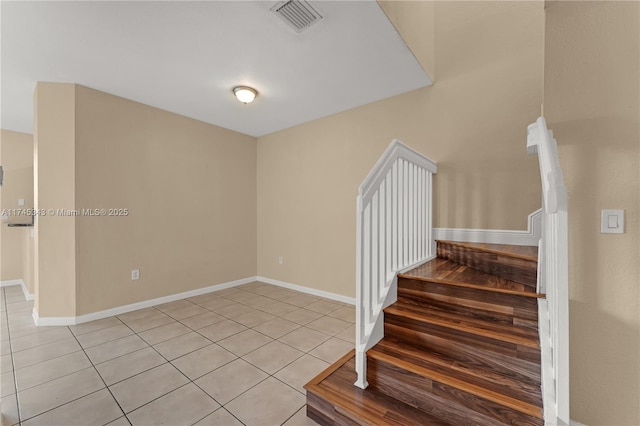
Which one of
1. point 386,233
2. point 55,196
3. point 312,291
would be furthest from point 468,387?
point 55,196

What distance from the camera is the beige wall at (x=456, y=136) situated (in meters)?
2.43

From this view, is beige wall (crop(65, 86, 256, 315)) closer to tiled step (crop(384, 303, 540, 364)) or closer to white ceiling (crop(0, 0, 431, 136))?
white ceiling (crop(0, 0, 431, 136))

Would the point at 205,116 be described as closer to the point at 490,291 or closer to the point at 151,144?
the point at 151,144

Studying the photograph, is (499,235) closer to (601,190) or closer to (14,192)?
(601,190)

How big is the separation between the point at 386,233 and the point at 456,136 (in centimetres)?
153

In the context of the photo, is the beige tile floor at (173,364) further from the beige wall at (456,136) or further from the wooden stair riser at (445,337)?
the beige wall at (456,136)

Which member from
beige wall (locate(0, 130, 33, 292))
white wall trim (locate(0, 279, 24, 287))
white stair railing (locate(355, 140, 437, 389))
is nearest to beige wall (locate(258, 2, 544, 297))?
white stair railing (locate(355, 140, 437, 389))

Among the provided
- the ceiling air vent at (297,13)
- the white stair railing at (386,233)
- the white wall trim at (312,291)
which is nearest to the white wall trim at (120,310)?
the white wall trim at (312,291)

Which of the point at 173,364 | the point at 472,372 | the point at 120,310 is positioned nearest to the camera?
the point at 472,372

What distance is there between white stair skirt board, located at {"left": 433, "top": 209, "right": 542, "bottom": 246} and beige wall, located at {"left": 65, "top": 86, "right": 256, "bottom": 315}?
3.19 m

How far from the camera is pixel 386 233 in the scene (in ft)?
6.50

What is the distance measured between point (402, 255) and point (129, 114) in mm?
3598

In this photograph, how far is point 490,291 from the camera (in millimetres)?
1716

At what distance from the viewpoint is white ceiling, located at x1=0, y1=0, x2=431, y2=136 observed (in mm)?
1904
